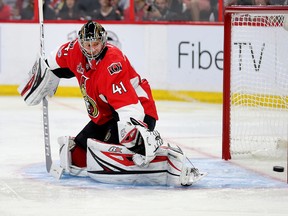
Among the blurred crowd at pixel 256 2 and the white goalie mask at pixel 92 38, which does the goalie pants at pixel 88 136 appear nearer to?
the white goalie mask at pixel 92 38

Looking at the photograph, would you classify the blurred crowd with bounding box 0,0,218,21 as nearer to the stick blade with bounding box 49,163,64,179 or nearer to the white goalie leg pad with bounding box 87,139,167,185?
the stick blade with bounding box 49,163,64,179

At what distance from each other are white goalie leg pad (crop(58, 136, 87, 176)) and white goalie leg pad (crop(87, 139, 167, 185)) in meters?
0.19

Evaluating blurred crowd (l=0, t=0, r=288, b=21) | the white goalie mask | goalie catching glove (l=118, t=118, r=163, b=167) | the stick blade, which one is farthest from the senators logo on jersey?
blurred crowd (l=0, t=0, r=288, b=21)

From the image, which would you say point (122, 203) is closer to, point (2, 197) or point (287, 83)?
point (2, 197)

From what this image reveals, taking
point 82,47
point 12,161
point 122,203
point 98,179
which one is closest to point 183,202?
point 122,203

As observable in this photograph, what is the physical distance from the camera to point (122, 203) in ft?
13.4

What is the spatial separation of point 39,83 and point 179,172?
0.97m

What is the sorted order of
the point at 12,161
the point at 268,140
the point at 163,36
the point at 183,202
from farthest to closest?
the point at 163,36, the point at 268,140, the point at 12,161, the point at 183,202

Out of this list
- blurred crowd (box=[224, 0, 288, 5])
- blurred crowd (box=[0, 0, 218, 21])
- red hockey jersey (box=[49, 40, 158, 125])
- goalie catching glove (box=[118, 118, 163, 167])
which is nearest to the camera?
goalie catching glove (box=[118, 118, 163, 167])

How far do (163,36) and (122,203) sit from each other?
453 centimetres

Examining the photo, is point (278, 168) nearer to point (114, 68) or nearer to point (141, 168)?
point (141, 168)

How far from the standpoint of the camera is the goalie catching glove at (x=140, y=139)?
4.29m

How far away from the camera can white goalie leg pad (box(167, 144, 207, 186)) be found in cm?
445

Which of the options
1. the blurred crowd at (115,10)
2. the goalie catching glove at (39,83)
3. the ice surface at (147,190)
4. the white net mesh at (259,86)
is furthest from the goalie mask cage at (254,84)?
the blurred crowd at (115,10)
